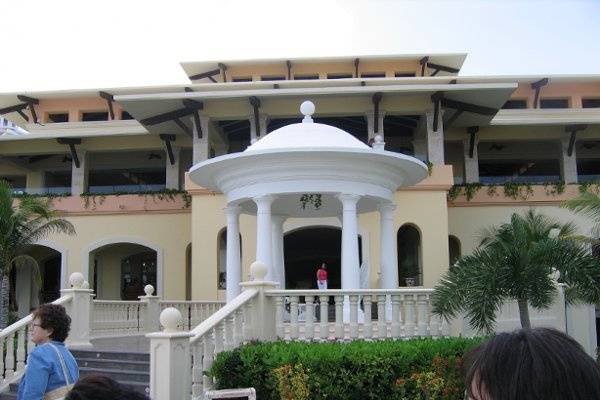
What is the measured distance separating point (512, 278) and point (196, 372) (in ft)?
13.7

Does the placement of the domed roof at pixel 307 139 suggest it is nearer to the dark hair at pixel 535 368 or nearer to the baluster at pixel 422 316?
the baluster at pixel 422 316

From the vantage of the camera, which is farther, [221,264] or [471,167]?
[471,167]

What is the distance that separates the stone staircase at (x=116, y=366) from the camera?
10.0m

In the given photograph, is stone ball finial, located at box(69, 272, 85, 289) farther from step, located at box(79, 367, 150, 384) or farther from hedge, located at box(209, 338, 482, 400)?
hedge, located at box(209, 338, 482, 400)

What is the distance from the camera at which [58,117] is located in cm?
2992

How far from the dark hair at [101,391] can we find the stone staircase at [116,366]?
787 cm

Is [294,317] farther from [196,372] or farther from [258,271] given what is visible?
[196,372]

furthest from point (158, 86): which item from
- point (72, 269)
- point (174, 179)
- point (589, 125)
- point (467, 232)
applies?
point (589, 125)

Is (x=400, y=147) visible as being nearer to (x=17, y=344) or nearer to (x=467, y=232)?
(x=467, y=232)

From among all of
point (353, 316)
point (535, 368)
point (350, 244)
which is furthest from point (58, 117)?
point (535, 368)

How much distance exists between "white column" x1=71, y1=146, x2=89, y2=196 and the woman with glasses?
21500mm

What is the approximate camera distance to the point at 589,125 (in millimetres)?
25719

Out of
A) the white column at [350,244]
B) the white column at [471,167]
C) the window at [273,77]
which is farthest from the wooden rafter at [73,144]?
the white column at [350,244]

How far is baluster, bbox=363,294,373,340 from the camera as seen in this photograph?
9701mm
